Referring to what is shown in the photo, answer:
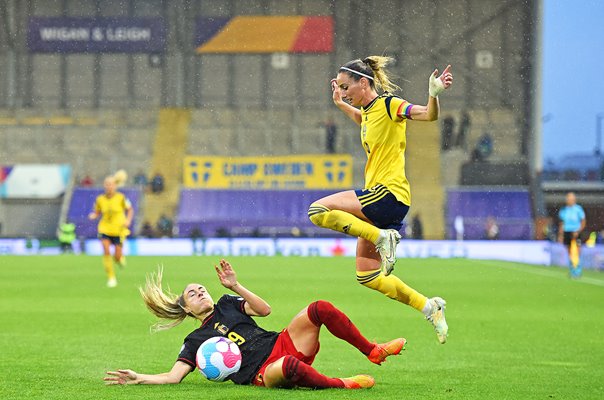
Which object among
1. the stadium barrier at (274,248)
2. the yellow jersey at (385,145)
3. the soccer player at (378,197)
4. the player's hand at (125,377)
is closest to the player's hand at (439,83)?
the soccer player at (378,197)

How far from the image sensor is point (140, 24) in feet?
176

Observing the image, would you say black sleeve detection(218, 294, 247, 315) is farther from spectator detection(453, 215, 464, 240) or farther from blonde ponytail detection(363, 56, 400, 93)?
spectator detection(453, 215, 464, 240)

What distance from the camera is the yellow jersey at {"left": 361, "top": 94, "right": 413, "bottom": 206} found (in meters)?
9.38

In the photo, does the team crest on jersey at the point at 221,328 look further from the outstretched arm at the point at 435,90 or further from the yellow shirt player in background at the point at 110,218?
the yellow shirt player in background at the point at 110,218

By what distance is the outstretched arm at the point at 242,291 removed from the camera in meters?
8.46

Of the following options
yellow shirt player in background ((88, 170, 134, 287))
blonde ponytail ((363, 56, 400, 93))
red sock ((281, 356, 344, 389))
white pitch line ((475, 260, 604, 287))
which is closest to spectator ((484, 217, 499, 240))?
white pitch line ((475, 260, 604, 287))

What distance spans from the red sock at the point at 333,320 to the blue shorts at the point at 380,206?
4.29 ft

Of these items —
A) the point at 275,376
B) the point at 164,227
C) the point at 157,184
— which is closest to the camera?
the point at 275,376

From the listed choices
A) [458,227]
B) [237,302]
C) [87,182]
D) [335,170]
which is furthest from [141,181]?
[237,302]

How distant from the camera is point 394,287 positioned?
9508 millimetres

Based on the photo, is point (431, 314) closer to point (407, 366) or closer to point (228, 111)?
point (407, 366)

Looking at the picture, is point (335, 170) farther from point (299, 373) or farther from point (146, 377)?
point (299, 373)

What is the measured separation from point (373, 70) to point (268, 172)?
4070 centimetres

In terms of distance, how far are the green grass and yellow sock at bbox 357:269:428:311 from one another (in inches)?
27.6
